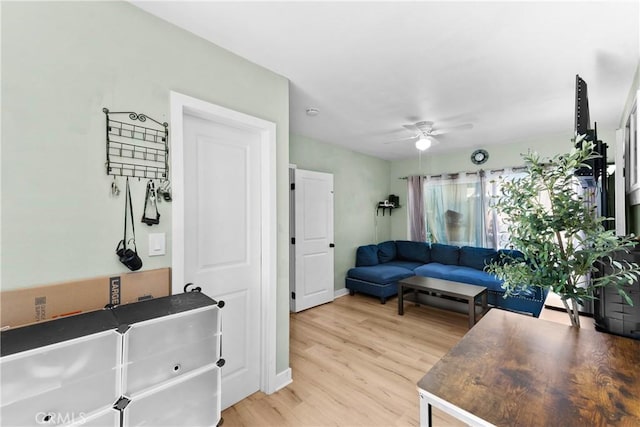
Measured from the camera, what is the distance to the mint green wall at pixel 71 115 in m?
1.15

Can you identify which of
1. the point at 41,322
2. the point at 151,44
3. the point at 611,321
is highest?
the point at 151,44

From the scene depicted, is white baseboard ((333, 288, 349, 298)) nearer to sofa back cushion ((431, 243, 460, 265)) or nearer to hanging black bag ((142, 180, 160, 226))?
sofa back cushion ((431, 243, 460, 265))

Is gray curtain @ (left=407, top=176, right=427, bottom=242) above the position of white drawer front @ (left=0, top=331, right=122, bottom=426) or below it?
above

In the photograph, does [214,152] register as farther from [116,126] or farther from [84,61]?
[84,61]

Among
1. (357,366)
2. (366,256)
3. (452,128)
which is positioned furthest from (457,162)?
(357,366)

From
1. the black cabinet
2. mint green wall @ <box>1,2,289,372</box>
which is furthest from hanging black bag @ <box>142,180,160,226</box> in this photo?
the black cabinet

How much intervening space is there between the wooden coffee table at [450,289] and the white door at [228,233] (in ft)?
7.81

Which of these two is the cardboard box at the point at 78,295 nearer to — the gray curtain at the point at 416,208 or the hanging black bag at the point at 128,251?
the hanging black bag at the point at 128,251

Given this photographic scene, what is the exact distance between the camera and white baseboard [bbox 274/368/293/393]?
2.18 metres

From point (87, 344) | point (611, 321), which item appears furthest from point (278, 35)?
point (611, 321)

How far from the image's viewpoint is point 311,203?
13.6 feet

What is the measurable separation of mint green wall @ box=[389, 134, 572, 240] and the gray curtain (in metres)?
0.15

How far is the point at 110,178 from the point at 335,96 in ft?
6.63

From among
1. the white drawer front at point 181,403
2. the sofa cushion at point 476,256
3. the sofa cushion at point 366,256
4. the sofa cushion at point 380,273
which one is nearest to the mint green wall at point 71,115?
the white drawer front at point 181,403
